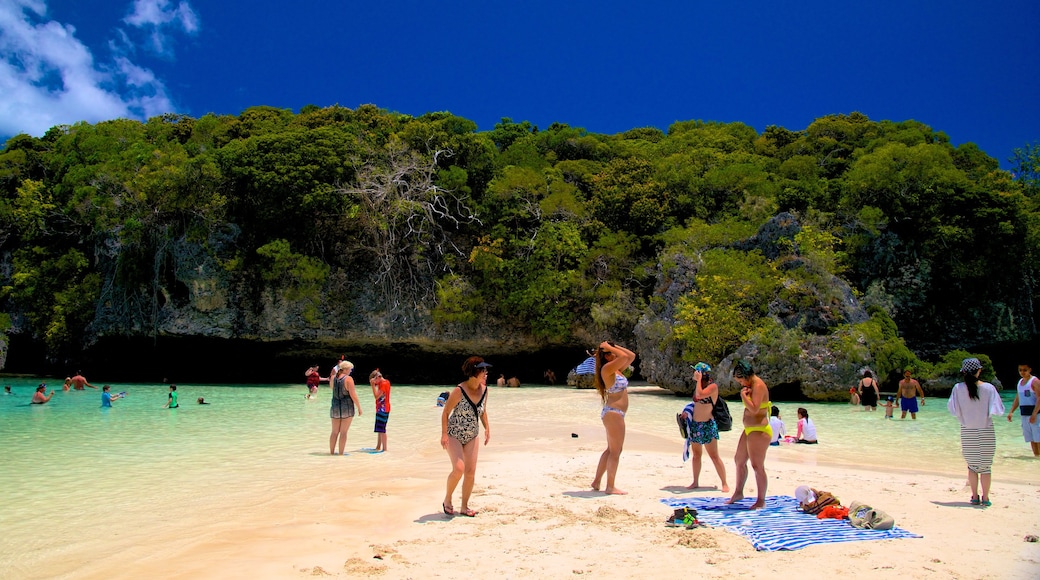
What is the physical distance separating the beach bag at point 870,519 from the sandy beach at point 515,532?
9.6 inches

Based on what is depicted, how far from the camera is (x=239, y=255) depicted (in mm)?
25000

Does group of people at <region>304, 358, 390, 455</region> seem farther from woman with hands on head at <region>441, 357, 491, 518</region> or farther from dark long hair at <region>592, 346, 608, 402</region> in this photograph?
dark long hair at <region>592, 346, 608, 402</region>

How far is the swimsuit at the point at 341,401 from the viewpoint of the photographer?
8.86 metres

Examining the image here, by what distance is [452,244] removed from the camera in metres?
26.5

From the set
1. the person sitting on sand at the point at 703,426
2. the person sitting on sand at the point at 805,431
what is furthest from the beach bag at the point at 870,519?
the person sitting on sand at the point at 805,431

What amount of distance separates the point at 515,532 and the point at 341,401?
4.52 meters

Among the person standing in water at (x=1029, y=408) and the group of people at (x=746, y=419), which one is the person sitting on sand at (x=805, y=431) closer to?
the person standing in water at (x=1029, y=408)

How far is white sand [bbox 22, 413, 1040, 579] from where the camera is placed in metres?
4.25

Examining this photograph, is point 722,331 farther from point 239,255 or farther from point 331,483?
point 239,255

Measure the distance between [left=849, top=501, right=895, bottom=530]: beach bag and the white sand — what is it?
0.24 m

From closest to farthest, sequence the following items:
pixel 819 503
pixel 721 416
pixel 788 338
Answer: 1. pixel 819 503
2. pixel 721 416
3. pixel 788 338

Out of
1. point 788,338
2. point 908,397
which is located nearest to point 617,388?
point 908,397

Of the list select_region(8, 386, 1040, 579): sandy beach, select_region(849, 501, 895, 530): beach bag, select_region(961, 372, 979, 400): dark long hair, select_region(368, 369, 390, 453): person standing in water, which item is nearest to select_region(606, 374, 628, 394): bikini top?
select_region(8, 386, 1040, 579): sandy beach

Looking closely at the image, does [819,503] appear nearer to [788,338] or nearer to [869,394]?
[869,394]
